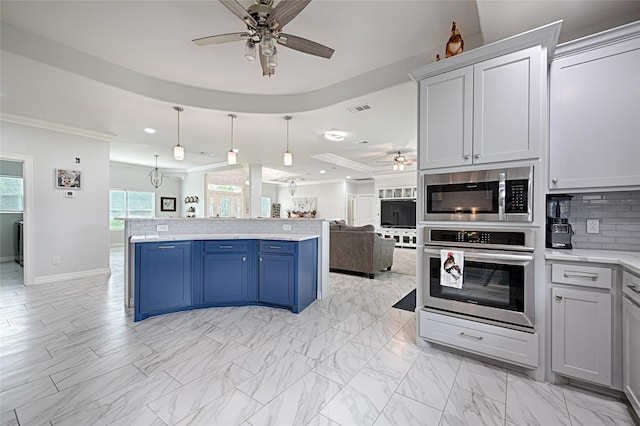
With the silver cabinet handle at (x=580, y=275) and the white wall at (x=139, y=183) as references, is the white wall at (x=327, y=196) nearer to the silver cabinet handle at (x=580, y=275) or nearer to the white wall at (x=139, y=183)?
the white wall at (x=139, y=183)

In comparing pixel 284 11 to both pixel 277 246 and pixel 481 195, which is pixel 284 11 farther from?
pixel 277 246

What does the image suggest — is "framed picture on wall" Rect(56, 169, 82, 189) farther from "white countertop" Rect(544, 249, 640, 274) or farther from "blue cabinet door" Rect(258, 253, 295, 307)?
"white countertop" Rect(544, 249, 640, 274)

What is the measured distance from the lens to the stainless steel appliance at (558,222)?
212cm

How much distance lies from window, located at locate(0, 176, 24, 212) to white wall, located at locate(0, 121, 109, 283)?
7.46 feet

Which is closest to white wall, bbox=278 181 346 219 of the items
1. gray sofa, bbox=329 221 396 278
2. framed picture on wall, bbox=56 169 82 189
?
gray sofa, bbox=329 221 396 278

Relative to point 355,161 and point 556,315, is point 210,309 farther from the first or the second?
point 355,161

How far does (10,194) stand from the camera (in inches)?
229

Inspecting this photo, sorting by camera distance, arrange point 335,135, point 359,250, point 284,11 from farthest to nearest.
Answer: point 359,250
point 335,135
point 284,11

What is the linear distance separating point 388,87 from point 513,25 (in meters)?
1.20

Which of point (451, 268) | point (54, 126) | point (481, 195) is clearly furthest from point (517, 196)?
point (54, 126)

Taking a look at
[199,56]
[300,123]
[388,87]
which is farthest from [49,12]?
[388,87]

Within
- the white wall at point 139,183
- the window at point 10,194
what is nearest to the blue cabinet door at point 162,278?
the window at point 10,194

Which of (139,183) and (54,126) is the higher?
(54,126)

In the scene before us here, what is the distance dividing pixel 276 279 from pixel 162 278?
1307 mm
